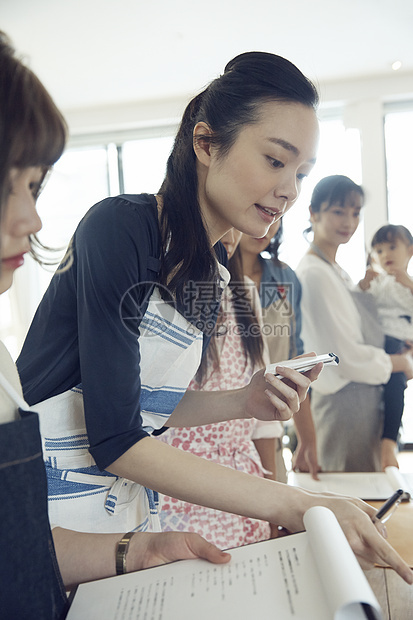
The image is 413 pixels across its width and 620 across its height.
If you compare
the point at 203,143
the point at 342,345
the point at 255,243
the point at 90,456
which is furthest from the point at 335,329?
the point at 90,456

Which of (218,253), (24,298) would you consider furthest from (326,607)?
(24,298)

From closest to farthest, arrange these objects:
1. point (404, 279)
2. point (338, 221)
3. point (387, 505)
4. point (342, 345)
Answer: point (387, 505) < point (342, 345) < point (338, 221) < point (404, 279)

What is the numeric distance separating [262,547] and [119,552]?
7.4 inches

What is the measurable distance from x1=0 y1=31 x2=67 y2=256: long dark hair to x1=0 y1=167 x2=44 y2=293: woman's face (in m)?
0.01

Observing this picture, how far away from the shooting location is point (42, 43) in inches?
134

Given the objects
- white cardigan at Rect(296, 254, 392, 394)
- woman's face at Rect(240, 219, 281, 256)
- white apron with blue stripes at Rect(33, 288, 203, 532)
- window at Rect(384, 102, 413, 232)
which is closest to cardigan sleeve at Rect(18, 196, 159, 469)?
white apron with blue stripes at Rect(33, 288, 203, 532)

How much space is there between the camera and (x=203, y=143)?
93cm

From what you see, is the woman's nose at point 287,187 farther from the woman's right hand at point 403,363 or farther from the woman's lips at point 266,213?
the woman's right hand at point 403,363

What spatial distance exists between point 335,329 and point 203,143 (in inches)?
39.6

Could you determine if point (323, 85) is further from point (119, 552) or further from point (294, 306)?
point (119, 552)

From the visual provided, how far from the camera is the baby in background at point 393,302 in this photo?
1670mm

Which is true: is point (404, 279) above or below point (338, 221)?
below

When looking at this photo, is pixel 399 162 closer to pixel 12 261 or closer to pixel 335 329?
pixel 335 329

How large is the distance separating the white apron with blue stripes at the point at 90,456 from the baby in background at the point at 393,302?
99cm
